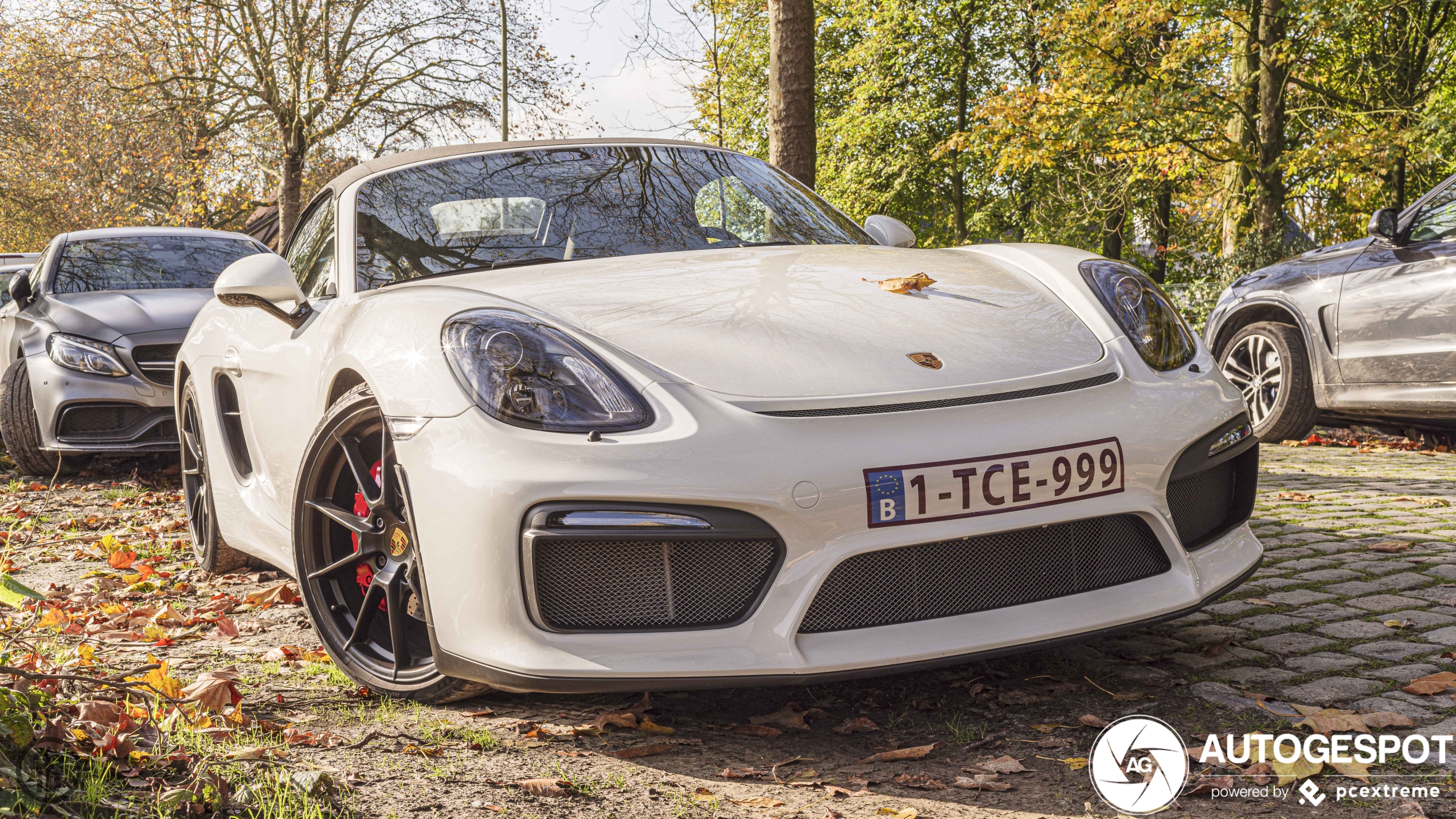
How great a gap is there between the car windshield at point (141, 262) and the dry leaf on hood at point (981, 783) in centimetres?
711

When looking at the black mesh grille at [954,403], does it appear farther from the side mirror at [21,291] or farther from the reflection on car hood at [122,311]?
the side mirror at [21,291]

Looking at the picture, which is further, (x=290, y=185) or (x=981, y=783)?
(x=290, y=185)

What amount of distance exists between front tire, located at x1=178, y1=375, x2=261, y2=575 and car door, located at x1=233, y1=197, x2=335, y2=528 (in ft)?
1.90

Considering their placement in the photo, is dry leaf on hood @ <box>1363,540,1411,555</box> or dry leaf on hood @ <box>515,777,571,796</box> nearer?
dry leaf on hood @ <box>515,777,571,796</box>

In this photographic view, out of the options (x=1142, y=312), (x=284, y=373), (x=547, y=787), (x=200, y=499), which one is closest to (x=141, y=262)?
(x=200, y=499)

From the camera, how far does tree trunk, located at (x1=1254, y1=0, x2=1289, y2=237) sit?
48.0ft

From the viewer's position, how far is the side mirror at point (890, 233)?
4059 mm

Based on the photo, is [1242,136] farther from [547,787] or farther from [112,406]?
[547,787]

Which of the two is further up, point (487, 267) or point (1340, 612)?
point (487, 267)

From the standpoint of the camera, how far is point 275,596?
13.2 ft

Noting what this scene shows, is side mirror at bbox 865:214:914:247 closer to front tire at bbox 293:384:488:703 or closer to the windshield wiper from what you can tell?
the windshield wiper

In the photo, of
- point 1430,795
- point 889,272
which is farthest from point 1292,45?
point 1430,795

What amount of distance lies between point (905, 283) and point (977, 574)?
915mm

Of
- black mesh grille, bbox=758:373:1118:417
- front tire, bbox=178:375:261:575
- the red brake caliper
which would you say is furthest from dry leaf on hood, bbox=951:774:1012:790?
front tire, bbox=178:375:261:575
